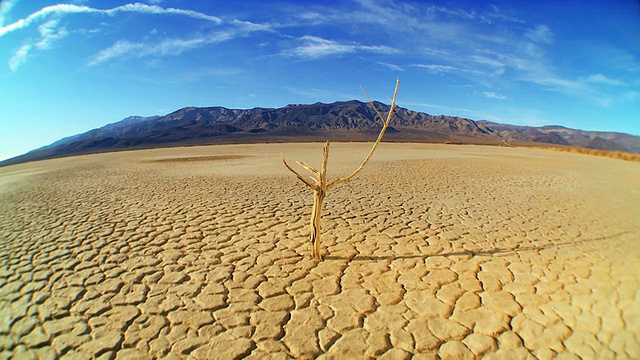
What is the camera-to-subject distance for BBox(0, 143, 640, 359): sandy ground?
6.53 ft

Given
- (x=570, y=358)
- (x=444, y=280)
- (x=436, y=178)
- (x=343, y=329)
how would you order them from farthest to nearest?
(x=436, y=178) < (x=444, y=280) < (x=343, y=329) < (x=570, y=358)

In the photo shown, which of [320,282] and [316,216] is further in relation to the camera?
[316,216]

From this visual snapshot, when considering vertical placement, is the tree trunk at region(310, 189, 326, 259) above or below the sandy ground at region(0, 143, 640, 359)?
above

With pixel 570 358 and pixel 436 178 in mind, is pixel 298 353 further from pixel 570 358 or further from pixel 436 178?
pixel 436 178

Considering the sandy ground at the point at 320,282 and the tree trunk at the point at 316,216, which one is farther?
the tree trunk at the point at 316,216

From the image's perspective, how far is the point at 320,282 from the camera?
274 cm

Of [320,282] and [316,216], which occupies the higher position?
[316,216]

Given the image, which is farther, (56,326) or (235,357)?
(56,326)

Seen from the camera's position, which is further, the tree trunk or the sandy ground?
the tree trunk

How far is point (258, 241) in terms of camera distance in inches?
146

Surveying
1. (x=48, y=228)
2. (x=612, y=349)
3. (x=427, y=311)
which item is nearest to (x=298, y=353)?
(x=427, y=311)

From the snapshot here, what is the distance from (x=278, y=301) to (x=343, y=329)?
585 mm

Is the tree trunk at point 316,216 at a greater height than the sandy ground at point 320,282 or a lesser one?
greater

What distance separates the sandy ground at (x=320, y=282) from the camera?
78.3 inches
